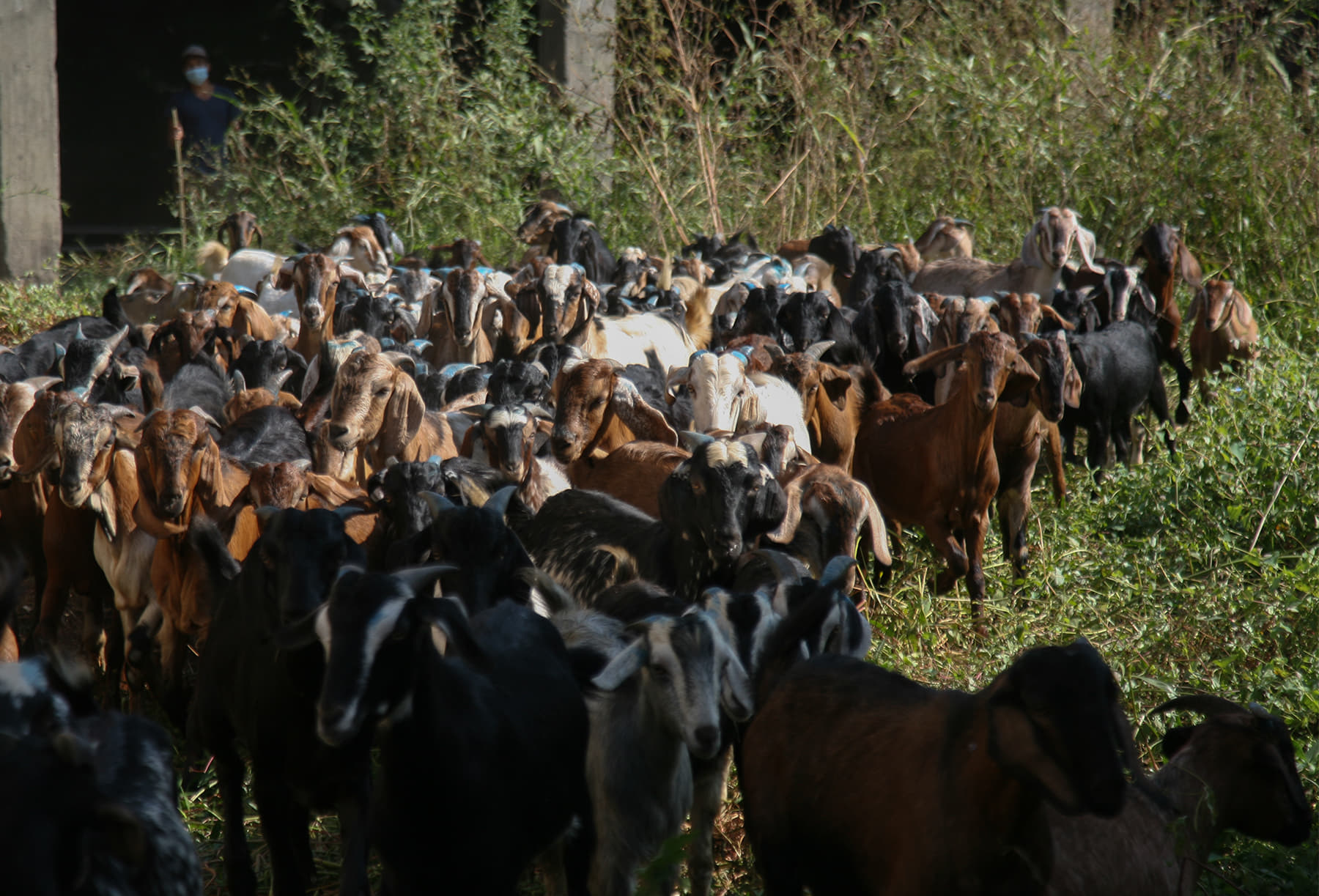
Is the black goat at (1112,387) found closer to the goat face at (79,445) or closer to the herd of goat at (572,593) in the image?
the herd of goat at (572,593)

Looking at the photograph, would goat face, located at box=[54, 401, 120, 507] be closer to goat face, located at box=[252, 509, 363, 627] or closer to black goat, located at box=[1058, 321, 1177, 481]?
goat face, located at box=[252, 509, 363, 627]

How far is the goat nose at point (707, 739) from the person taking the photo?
3545mm

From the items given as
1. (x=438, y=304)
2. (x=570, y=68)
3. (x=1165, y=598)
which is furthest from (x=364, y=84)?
(x=1165, y=598)

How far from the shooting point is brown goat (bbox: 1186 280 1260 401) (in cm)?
988

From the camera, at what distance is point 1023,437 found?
7.22 meters

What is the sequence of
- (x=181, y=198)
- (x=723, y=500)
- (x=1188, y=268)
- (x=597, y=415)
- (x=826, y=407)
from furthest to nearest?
(x=181, y=198) < (x=1188, y=268) < (x=826, y=407) < (x=597, y=415) < (x=723, y=500)

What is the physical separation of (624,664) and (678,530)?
5.29 feet

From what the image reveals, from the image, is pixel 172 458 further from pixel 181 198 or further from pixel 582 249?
pixel 181 198

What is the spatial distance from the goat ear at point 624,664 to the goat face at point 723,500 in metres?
1.26

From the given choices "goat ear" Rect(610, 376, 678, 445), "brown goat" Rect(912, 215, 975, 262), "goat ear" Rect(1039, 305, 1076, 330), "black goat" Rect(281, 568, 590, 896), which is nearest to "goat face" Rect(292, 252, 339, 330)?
"goat ear" Rect(610, 376, 678, 445)

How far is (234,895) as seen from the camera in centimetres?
415

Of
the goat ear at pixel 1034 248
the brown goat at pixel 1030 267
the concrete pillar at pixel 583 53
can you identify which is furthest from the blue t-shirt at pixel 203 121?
the goat ear at pixel 1034 248

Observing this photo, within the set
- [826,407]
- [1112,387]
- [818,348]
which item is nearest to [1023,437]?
[826,407]

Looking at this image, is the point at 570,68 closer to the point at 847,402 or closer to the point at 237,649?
the point at 847,402
